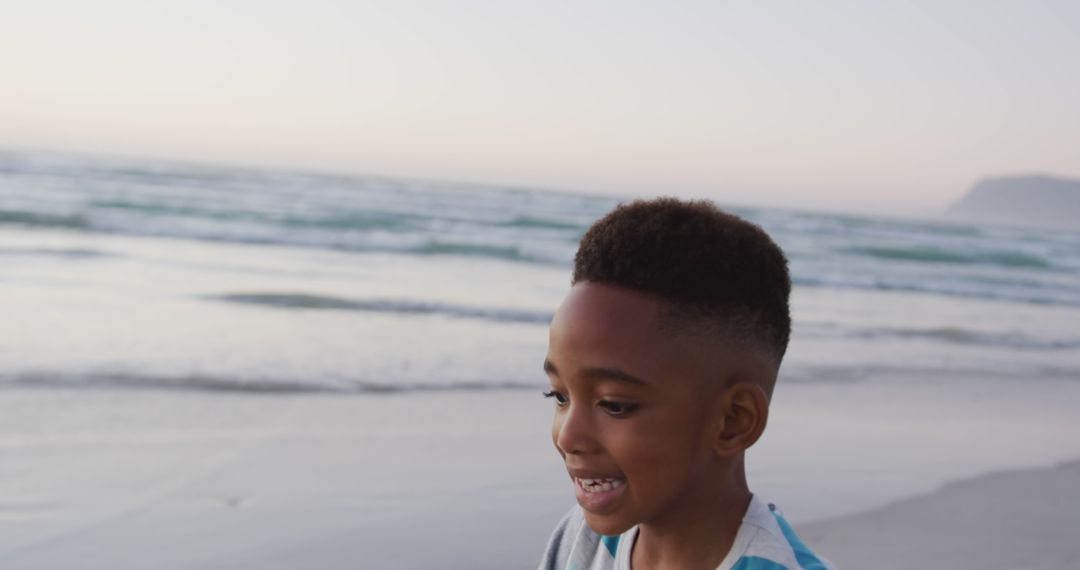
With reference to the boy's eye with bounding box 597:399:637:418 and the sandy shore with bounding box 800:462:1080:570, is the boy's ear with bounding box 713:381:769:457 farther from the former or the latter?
the sandy shore with bounding box 800:462:1080:570

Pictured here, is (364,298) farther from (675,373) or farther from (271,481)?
(675,373)

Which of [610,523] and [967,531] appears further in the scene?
[967,531]

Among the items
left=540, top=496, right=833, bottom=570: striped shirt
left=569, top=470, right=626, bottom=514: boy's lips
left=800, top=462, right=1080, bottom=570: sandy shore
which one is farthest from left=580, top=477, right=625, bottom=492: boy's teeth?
left=800, top=462, right=1080, bottom=570: sandy shore

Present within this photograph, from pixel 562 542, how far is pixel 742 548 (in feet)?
1.37

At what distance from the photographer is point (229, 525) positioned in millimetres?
3457

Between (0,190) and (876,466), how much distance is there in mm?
19304

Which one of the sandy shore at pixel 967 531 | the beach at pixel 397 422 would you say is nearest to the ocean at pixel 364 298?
the beach at pixel 397 422

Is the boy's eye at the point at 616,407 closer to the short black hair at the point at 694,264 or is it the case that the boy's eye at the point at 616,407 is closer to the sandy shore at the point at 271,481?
the short black hair at the point at 694,264

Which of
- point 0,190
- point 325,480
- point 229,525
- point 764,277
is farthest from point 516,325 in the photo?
point 0,190

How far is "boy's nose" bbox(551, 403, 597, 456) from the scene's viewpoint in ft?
5.40

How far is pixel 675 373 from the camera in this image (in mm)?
1617

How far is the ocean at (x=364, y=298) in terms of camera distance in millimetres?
6051

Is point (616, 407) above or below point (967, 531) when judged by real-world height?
above

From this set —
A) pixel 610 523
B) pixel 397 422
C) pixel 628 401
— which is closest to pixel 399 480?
pixel 397 422
